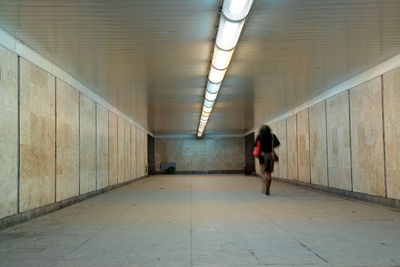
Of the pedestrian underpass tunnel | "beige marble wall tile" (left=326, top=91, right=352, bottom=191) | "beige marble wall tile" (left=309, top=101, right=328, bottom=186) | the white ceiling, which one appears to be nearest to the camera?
the pedestrian underpass tunnel

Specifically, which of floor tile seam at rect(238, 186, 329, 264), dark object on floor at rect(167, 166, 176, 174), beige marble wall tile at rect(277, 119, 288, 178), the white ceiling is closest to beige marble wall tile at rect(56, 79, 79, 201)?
the white ceiling

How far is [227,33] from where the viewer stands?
7.87m

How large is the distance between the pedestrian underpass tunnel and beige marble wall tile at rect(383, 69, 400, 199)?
5 centimetres

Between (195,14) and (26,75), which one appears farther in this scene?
(26,75)

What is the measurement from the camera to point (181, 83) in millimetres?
14023

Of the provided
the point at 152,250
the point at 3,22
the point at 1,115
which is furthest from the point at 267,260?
the point at 3,22

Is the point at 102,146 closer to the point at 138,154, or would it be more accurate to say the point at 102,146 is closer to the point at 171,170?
the point at 138,154

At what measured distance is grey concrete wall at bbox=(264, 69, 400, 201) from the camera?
1040 cm

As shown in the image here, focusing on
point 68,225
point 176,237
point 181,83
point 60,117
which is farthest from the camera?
point 181,83

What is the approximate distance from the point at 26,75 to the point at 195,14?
4.05m

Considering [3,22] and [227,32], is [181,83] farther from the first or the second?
[3,22]

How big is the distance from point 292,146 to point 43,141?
1421 centimetres

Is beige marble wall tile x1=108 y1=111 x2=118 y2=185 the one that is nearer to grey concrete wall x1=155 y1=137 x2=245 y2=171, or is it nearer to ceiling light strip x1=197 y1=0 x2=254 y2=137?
ceiling light strip x1=197 y1=0 x2=254 y2=137

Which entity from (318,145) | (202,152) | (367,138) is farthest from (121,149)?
(202,152)
